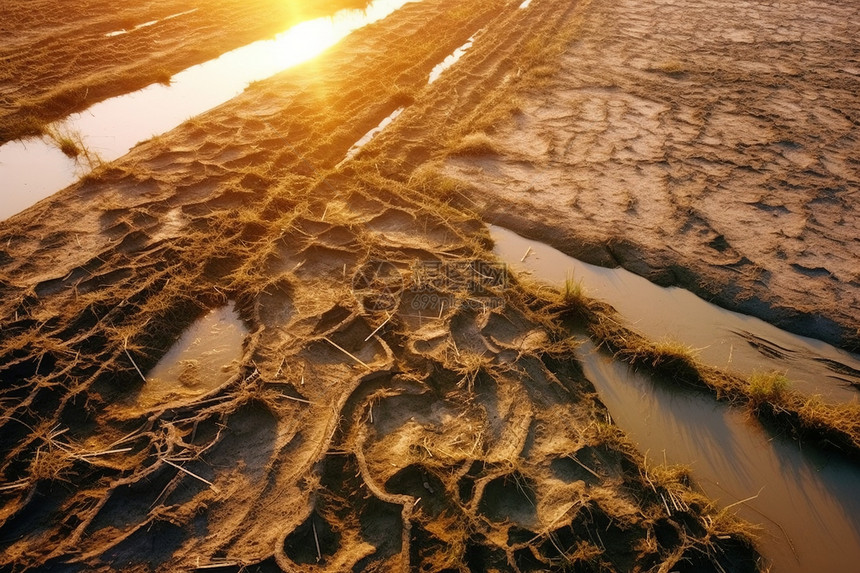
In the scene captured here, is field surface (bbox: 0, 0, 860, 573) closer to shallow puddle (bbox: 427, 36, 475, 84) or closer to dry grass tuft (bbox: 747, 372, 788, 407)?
dry grass tuft (bbox: 747, 372, 788, 407)

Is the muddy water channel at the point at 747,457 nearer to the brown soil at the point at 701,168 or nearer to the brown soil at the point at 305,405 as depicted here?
the brown soil at the point at 305,405

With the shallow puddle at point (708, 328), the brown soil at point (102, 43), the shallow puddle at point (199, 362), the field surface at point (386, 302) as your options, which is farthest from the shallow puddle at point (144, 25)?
the shallow puddle at point (708, 328)

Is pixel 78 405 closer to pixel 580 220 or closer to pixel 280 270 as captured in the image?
pixel 280 270

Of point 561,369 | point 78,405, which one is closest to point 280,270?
point 78,405

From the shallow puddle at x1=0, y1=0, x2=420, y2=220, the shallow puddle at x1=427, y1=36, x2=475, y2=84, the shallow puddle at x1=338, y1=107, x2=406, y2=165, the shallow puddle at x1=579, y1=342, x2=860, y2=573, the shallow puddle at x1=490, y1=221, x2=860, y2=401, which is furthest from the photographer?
the shallow puddle at x1=427, y1=36, x2=475, y2=84

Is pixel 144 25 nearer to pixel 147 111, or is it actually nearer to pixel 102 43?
pixel 102 43

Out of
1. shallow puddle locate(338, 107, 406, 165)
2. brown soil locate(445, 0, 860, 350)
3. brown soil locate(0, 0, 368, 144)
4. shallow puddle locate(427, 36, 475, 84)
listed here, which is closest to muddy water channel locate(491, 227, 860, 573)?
brown soil locate(445, 0, 860, 350)

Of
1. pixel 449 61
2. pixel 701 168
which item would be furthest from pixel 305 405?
pixel 449 61

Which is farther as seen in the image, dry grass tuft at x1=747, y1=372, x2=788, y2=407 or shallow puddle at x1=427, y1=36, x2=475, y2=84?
shallow puddle at x1=427, y1=36, x2=475, y2=84
